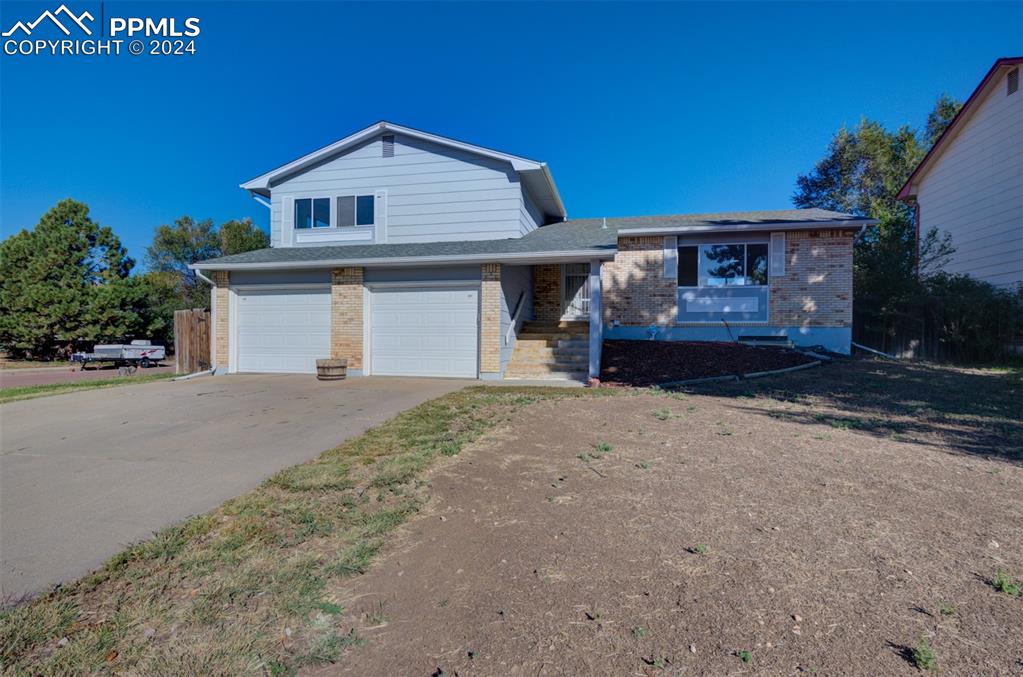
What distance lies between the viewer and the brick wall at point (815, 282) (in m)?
13.5

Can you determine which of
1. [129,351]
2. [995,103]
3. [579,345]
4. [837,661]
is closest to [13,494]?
[837,661]

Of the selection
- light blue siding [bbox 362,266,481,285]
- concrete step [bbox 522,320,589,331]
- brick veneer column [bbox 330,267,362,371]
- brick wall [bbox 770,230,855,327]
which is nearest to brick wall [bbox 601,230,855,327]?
brick wall [bbox 770,230,855,327]

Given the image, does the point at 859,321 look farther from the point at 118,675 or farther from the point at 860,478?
the point at 118,675

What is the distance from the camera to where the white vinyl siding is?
13.9m

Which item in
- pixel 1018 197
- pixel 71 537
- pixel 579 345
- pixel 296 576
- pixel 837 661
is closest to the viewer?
pixel 837 661

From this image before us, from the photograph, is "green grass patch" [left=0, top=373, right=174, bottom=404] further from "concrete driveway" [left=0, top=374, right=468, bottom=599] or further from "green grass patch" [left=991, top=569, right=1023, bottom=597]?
"green grass patch" [left=991, top=569, right=1023, bottom=597]

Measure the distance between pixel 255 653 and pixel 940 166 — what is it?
2378 centimetres

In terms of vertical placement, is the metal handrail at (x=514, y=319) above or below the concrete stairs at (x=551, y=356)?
above

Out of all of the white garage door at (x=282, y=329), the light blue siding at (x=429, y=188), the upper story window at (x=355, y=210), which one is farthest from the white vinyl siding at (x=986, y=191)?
the white garage door at (x=282, y=329)

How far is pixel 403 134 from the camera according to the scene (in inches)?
521

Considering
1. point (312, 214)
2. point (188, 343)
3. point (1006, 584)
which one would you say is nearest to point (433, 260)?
point (312, 214)

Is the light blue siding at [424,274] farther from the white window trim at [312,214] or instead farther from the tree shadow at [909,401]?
the tree shadow at [909,401]

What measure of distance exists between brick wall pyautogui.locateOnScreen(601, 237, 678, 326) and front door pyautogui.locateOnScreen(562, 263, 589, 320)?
30.3 inches

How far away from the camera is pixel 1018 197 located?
45.3ft
